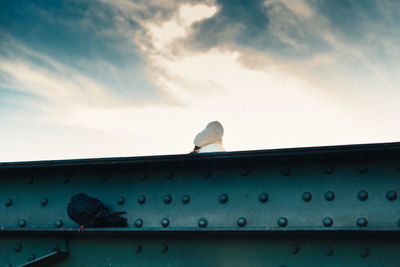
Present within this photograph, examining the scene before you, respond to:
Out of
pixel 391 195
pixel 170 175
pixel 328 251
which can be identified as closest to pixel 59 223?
pixel 170 175

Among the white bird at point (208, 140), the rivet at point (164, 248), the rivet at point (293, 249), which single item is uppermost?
the white bird at point (208, 140)

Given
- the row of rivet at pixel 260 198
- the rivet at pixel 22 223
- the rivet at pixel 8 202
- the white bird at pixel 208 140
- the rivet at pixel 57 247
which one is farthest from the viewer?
the white bird at pixel 208 140

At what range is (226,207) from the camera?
362 centimetres

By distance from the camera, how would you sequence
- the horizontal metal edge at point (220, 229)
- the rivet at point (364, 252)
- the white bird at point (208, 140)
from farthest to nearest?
the white bird at point (208, 140) < the rivet at point (364, 252) < the horizontal metal edge at point (220, 229)

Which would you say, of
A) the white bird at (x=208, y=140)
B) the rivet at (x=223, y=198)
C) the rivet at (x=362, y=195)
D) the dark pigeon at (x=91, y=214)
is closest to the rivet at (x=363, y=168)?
the rivet at (x=362, y=195)

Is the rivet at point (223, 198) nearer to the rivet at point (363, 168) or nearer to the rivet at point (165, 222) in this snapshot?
the rivet at point (165, 222)

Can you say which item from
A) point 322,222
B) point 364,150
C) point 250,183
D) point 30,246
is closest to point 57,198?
point 30,246

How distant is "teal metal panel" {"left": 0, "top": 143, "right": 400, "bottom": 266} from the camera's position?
A: 3195 millimetres

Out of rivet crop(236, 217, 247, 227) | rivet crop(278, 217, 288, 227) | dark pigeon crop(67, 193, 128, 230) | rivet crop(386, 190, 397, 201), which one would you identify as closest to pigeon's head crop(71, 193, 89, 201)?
dark pigeon crop(67, 193, 128, 230)

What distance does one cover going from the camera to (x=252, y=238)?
3.39 metres

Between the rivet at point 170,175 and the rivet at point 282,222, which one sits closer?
the rivet at point 282,222

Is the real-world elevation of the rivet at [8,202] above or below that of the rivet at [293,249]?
above

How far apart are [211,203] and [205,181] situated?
9.2 inches

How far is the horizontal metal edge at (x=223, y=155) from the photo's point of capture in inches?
126
